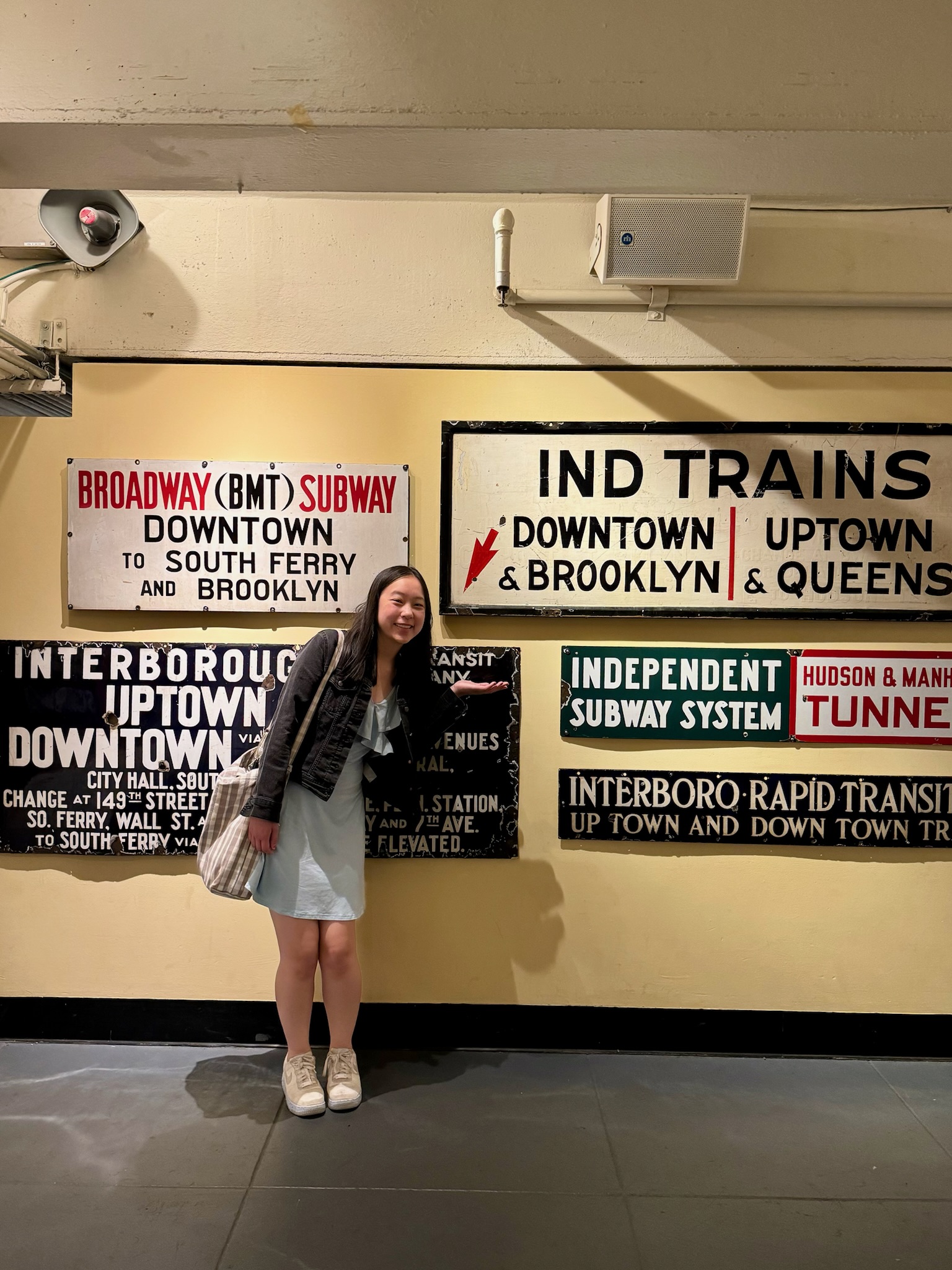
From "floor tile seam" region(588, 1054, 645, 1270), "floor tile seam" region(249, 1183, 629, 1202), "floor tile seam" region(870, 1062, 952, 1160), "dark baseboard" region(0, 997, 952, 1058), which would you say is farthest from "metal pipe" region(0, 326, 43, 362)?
"floor tile seam" region(870, 1062, 952, 1160)

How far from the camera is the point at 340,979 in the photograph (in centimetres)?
260

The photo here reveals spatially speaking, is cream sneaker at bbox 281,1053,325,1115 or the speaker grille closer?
cream sneaker at bbox 281,1053,325,1115

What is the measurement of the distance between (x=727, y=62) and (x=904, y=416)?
4.87ft

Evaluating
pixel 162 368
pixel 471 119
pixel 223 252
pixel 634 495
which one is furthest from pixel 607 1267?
pixel 223 252

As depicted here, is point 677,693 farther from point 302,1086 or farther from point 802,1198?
Result: point 302,1086

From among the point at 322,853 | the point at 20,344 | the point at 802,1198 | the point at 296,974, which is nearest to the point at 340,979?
the point at 296,974

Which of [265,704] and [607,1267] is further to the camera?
[265,704]

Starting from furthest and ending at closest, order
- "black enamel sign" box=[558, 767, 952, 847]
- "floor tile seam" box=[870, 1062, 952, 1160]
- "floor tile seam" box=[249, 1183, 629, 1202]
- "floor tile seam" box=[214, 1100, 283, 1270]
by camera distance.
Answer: "black enamel sign" box=[558, 767, 952, 847] < "floor tile seam" box=[870, 1062, 952, 1160] < "floor tile seam" box=[249, 1183, 629, 1202] < "floor tile seam" box=[214, 1100, 283, 1270]

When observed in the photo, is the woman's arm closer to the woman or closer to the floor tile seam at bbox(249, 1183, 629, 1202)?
the woman

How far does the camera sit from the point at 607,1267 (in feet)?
6.28

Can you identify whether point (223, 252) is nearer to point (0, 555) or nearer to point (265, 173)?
point (265, 173)

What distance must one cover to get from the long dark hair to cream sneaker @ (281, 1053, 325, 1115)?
48.6 inches

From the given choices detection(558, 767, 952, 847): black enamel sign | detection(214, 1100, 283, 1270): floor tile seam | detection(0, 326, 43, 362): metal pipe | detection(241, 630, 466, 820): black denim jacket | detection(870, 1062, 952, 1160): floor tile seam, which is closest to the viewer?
detection(214, 1100, 283, 1270): floor tile seam

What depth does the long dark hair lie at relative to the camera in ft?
8.38
